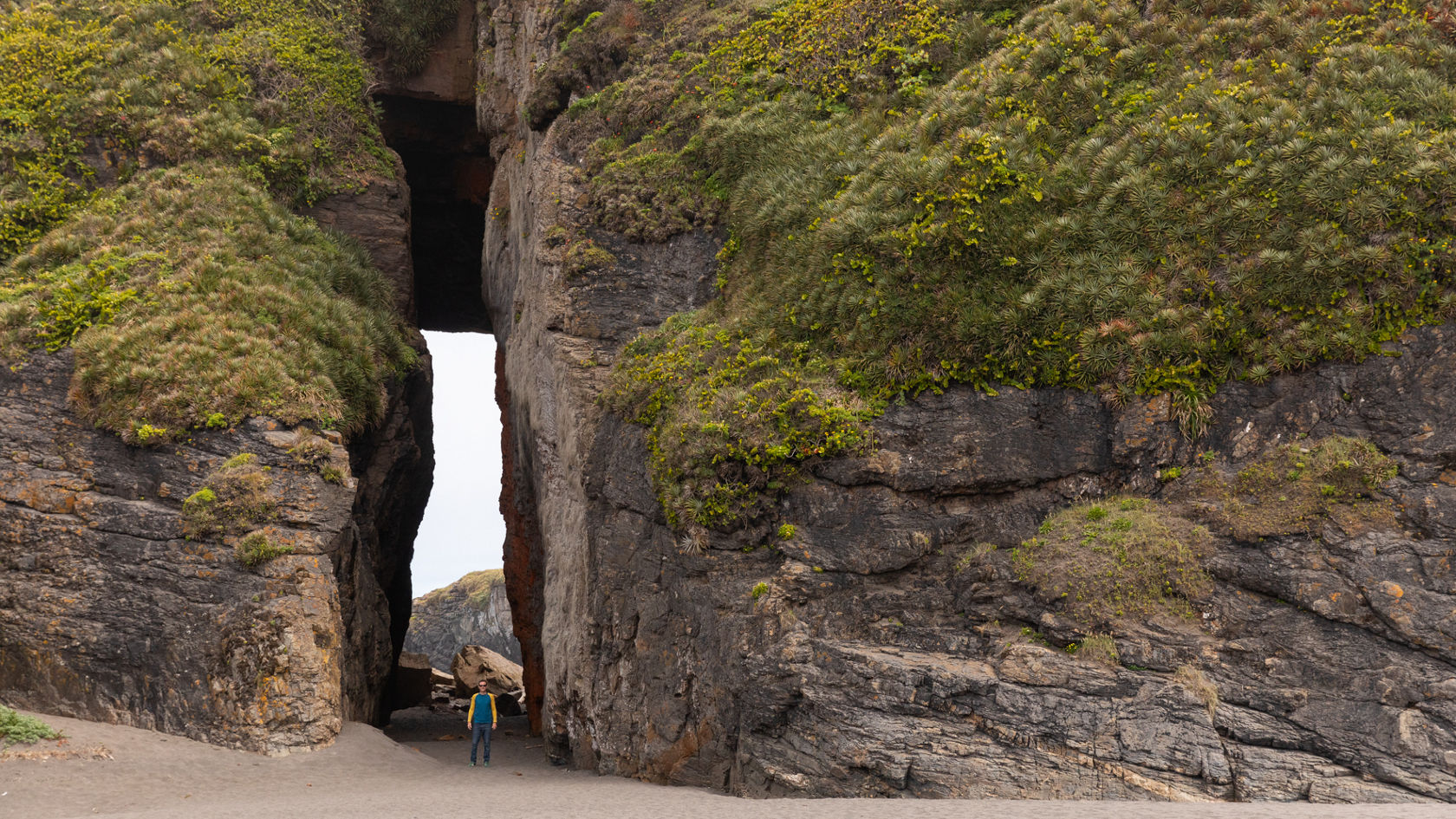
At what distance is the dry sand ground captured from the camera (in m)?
10.5

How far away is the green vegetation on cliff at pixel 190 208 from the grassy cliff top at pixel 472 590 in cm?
3400

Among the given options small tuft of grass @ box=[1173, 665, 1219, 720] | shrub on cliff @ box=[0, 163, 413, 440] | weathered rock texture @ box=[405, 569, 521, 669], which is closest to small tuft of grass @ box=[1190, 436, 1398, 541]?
small tuft of grass @ box=[1173, 665, 1219, 720]

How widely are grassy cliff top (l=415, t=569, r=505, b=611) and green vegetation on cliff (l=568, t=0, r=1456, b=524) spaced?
138ft

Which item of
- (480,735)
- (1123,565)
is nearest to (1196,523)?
(1123,565)

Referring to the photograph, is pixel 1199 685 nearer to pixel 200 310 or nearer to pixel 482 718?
pixel 482 718

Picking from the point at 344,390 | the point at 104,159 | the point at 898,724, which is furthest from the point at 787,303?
the point at 104,159

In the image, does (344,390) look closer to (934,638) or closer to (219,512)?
(219,512)

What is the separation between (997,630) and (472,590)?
49611 millimetres

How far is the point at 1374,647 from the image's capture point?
11.3 metres

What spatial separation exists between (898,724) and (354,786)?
354 inches

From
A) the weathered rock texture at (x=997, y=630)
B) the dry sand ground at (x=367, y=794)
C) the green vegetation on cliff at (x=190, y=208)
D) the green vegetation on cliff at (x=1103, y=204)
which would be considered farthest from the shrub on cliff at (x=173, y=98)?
the green vegetation on cliff at (x=1103, y=204)

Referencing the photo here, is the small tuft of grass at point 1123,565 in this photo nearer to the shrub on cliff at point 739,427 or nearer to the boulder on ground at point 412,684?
the shrub on cliff at point 739,427

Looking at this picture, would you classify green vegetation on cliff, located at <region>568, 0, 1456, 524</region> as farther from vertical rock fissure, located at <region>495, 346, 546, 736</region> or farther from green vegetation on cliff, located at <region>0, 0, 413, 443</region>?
green vegetation on cliff, located at <region>0, 0, 413, 443</region>

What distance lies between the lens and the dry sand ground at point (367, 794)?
34.3ft
